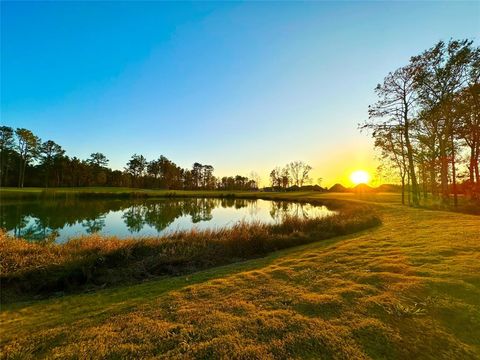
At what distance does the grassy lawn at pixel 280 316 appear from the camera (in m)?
3.43

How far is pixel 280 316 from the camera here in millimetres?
4188

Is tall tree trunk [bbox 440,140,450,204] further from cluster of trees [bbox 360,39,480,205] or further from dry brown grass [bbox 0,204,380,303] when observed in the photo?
dry brown grass [bbox 0,204,380,303]

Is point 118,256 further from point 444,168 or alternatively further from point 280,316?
point 444,168

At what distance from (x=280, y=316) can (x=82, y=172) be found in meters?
81.3

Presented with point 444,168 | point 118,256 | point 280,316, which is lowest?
point 118,256

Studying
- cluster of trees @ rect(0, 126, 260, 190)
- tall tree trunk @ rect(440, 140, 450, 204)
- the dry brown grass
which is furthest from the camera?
cluster of trees @ rect(0, 126, 260, 190)

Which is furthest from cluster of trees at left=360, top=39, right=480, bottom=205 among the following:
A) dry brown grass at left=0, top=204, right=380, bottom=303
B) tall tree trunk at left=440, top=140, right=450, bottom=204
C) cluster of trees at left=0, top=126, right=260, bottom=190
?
cluster of trees at left=0, top=126, right=260, bottom=190

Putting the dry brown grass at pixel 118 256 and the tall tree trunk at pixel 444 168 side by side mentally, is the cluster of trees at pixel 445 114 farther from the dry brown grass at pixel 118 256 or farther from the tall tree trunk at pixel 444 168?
the dry brown grass at pixel 118 256

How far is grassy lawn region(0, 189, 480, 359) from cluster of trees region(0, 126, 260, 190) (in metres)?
69.2

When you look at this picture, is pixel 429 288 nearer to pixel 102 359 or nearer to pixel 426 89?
pixel 102 359

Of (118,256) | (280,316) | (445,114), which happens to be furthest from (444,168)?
(118,256)

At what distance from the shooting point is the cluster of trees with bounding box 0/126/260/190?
58062mm

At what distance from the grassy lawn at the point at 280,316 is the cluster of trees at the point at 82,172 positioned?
69223mm

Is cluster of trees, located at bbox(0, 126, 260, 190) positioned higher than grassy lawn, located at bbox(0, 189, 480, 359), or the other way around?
cluster of trees, located at bbox(0, 126, 260, 190)
